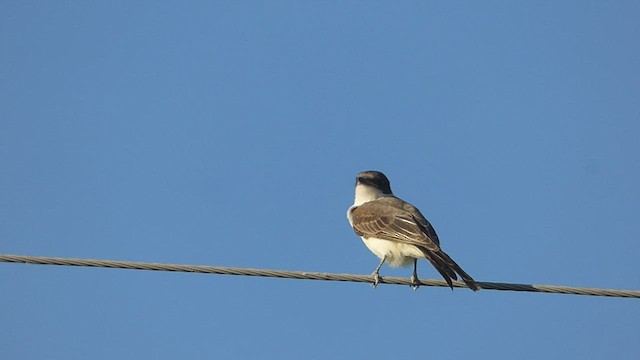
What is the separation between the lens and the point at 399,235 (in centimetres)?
1026

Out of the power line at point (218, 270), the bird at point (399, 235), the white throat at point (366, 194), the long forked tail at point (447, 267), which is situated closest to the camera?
the power line at point (218, 270)

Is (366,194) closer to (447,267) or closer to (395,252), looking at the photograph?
(395,252)

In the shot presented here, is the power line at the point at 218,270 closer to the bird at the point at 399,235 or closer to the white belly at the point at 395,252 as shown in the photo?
the bird at the point at 399,235

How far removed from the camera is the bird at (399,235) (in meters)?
9.13

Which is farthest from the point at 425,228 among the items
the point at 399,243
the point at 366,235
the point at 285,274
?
the point at 285,274

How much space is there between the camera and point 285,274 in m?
7.40

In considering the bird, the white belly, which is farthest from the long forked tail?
the white belly

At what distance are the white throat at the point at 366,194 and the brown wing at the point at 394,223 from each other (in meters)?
0.56

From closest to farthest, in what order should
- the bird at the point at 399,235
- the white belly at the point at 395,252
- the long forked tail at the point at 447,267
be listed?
the long forked tail at the point at 447,267
the bird at the point at 399,235
the white belly at the point at 395,252

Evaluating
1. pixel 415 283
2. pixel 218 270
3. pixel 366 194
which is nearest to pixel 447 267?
pixel 415 283

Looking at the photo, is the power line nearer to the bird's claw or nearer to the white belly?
the bird's claw

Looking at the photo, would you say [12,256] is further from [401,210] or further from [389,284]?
[401,210]

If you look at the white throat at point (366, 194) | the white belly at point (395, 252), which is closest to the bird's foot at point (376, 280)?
the white belly at point (395, 252)

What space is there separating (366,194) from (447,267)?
13.6 feet
